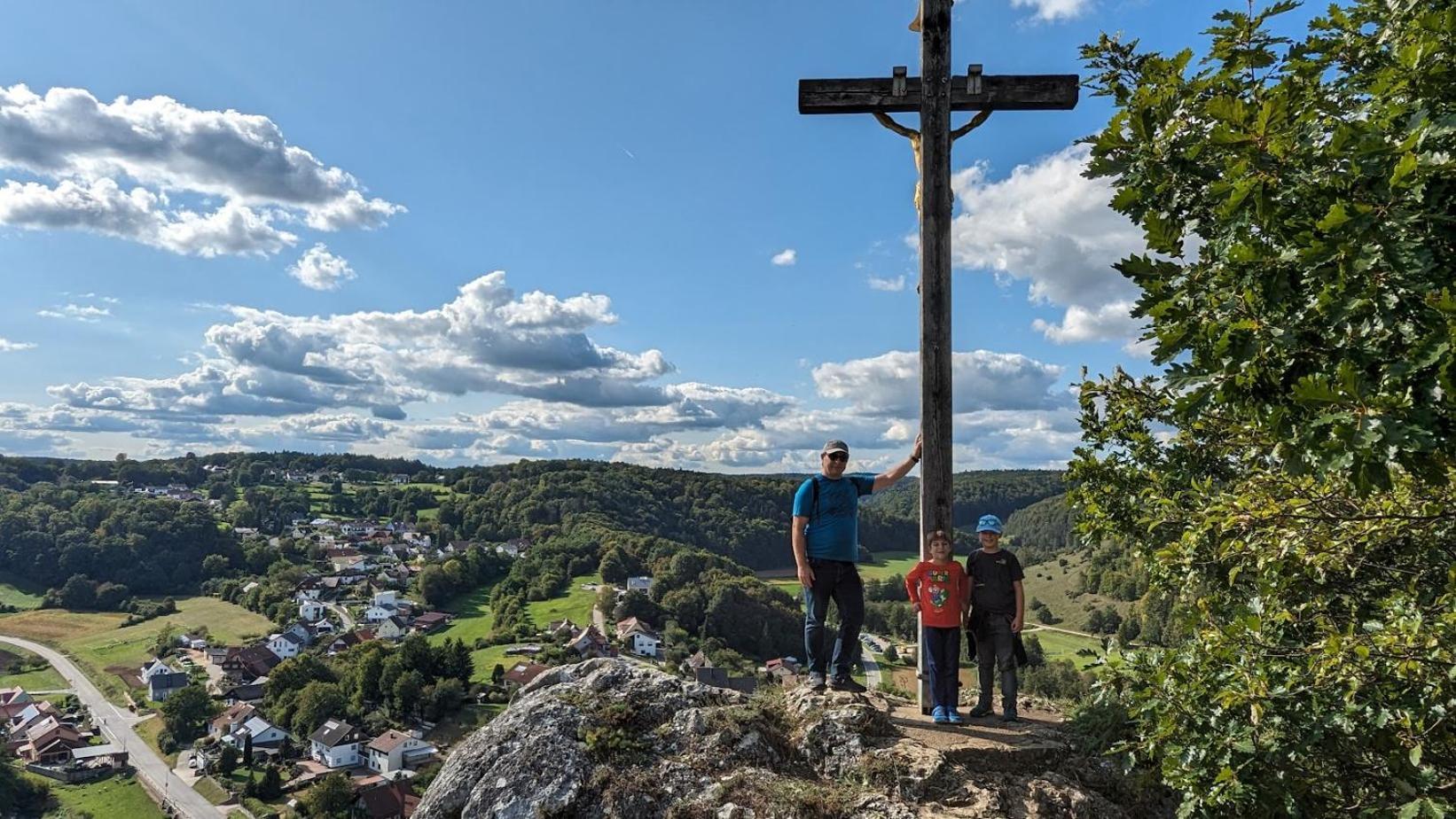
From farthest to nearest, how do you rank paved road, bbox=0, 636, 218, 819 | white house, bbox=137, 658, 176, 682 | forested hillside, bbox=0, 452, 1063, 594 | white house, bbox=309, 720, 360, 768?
forested hillside, bbox=0, 452, 1063, 594
white house, bbox=137, 658, 176, 682
white house, bbox=309, 720, 360, 768
paved road, bbox=0, 636, 218, 819

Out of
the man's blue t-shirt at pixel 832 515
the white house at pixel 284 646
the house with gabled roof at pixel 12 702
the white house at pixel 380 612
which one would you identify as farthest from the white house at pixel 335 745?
the man's blue t-shirt at pixel 832 515

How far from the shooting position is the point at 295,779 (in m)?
52.8

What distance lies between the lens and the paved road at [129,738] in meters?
49.7

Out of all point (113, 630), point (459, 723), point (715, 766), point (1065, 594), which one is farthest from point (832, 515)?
point (113, 630)

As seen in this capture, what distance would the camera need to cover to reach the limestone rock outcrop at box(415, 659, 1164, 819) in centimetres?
484

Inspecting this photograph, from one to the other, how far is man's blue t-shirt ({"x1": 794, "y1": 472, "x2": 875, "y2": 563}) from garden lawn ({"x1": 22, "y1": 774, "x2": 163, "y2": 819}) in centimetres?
6104

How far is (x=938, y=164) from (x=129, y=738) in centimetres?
8052

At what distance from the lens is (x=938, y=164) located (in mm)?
6492

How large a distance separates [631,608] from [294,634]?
40.1 metres

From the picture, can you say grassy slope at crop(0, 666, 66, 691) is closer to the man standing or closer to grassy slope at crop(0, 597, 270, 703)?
grassy slope at crop(0, 597, 270, 703)

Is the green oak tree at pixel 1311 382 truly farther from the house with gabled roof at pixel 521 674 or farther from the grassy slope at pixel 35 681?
the grassy slope at pixel 35 681

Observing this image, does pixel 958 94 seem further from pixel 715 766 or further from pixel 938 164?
pixel 715 766

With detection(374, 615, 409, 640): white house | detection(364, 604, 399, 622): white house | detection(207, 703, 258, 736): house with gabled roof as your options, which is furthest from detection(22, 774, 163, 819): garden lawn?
detection(364, 604, 399, 622): white house

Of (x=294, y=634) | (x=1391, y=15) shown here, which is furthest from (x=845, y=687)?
(x=294, y=634)
